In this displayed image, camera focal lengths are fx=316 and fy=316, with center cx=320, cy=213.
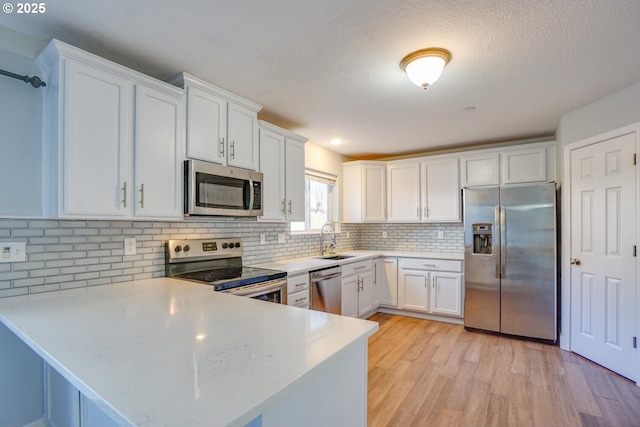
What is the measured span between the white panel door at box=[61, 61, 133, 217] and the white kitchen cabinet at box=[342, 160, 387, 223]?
3193 millimetres

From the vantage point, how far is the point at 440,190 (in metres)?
4.30

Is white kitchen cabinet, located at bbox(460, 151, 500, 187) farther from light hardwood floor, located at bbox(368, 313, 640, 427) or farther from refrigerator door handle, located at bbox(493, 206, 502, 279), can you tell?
light hardwood floor, located at bbox(368, 313, 640, 427)

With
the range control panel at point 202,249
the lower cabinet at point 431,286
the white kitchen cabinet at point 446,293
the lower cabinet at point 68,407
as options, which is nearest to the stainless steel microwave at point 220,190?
the range control panel at point 202,249

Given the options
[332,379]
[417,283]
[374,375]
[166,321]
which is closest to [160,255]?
[166,321]

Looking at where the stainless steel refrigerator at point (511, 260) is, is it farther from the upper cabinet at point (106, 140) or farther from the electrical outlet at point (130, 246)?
the electrical outlet at point (130, 246)

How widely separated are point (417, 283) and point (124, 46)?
3.84 m

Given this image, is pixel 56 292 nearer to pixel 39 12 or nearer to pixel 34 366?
pixel 34 366

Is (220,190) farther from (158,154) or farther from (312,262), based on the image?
(312,262)

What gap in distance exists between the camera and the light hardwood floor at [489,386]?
2053mm

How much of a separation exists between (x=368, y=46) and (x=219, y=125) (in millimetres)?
1250

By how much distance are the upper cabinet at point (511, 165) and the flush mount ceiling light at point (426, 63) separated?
Result: 232 centimetres

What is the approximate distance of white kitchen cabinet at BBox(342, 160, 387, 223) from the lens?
15.2 feet

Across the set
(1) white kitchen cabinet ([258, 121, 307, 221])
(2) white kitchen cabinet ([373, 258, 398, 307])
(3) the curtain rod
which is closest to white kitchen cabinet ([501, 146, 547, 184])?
(2) white kitchen cabinet ([373, 258, 398, 307])

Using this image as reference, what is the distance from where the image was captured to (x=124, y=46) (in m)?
1.92
